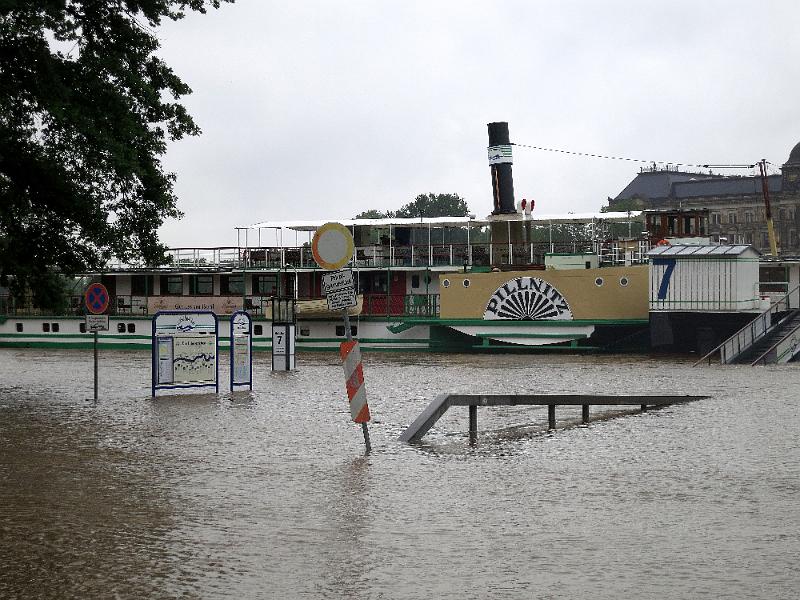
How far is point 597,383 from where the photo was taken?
26.9 metres

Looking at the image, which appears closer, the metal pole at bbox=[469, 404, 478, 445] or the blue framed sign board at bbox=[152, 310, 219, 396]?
the metal pole at bbox=[469, 404, 478, 445]

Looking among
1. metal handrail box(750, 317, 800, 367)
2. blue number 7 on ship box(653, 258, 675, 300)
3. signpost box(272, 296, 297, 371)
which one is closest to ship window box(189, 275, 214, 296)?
signpost box(272, 296, 297, 371)

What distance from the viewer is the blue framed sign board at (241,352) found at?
915 inches

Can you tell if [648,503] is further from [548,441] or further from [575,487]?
[548,441]

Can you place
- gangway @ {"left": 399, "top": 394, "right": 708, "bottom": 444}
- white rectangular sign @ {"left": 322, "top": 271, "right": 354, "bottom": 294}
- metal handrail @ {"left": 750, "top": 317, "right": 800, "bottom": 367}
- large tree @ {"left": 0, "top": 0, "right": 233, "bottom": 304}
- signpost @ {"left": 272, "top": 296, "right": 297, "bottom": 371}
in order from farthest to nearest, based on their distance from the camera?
metal handrail @ {"left": 750, "top": 317, "right": 800, "bottom": 367}, signpost @ {"left": 272, "top": 296, "right": 297, "bottom": 371}, large tree @ {"left": 0, "top": 0, "right": 233, "bottom": 304}, gangway @ {"left": 399, "top": 394, "right": 708, "bottom": 444}, white rectangular sign @ {"left": 322, "top": 271, "right": 354, "bottom": 294}

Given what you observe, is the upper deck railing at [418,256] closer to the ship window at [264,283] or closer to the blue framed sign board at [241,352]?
the ship window at [264,283]

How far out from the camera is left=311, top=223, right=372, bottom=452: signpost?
13.5 m

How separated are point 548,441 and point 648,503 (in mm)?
4595

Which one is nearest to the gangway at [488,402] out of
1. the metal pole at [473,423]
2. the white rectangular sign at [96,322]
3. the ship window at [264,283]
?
the metal pole at [473,423]

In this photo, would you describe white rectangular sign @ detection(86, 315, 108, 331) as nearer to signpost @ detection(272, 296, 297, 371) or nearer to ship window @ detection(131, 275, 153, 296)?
signpost @ detection(272, 296, 297, 371)

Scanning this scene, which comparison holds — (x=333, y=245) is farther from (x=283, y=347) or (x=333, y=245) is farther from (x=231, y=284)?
(x=231, y=284)

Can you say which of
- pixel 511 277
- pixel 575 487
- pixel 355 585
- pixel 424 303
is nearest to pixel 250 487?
pixel 575 487

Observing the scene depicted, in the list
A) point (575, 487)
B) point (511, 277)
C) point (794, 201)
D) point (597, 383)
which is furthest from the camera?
point (794, 201)

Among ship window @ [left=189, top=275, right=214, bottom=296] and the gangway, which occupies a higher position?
ship window @ [left=189, top=275, right=214, bottom=296]
